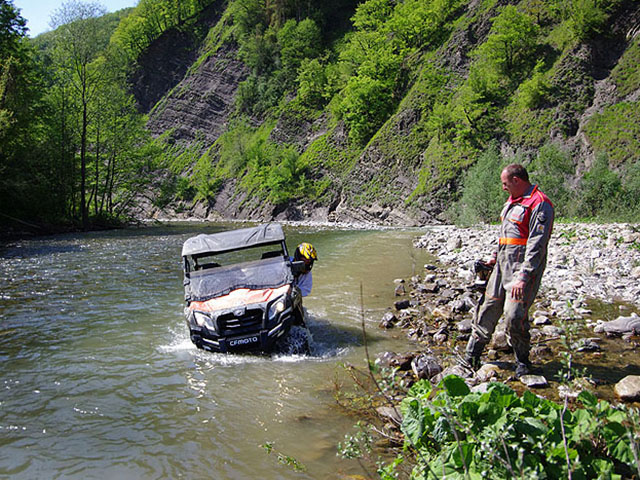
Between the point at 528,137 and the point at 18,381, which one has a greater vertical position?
the point at 528,137

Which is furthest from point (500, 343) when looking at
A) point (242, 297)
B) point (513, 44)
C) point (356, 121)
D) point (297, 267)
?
point (356, 121)

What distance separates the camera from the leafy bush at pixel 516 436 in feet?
8.84

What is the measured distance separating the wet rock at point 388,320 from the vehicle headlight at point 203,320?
345 cm

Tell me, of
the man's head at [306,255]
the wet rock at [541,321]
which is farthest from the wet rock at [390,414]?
the man's head at [306,255]

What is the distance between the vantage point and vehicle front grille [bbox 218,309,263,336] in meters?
7.01

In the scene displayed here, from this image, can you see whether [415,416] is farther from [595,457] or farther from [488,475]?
[595,457]

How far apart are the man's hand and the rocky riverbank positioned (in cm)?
67

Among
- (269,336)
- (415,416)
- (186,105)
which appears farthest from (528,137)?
(186,105)

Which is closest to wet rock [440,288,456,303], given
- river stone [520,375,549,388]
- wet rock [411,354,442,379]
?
wet rock [411,354,442,379]

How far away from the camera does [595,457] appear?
9.44 feet

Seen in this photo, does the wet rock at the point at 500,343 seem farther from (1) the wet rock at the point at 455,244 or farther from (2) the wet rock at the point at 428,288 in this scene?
(1) the wet rock at the point at 455,244

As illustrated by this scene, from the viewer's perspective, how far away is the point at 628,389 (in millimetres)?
4551

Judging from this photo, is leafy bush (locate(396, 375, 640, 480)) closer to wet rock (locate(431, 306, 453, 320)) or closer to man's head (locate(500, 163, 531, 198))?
man's head (locate(500, 163, 531, 198))

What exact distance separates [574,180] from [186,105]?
6483 cm
